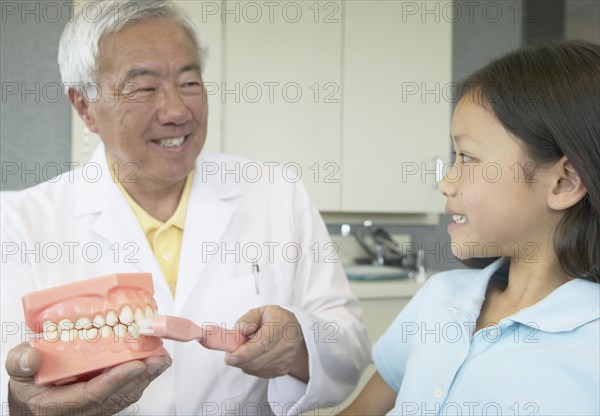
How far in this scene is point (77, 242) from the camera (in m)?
1.27

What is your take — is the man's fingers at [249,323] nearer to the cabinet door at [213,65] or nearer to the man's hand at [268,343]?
the man's hand at [268,343]

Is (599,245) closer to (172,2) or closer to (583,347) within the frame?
(583,347)

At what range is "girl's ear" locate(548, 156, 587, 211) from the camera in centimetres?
94

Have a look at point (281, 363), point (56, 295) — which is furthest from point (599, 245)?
point (56, 295)

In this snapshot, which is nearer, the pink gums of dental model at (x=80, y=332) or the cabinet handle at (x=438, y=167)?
the pink gums of dental model at (x=80, y=332)

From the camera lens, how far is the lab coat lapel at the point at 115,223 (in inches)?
49.1

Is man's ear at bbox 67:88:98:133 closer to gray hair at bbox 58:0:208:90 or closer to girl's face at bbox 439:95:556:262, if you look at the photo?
gray hair at bbox 58:0:208:90

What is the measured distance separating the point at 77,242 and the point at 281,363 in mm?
498

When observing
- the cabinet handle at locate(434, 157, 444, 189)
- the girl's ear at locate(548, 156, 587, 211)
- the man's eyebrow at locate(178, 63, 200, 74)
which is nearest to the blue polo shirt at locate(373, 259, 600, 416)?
the girl's ear at locate(548, 156, 587, 211)

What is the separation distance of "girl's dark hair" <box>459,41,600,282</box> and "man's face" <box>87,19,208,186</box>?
59 cm

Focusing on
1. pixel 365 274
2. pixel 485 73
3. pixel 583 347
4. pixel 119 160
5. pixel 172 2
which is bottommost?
pixel 365 274

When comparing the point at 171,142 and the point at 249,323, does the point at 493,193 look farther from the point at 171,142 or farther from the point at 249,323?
the point at 171,142

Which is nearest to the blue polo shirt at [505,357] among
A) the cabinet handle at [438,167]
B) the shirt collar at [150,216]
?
the shirt collar at [150,216]

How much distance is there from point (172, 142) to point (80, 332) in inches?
19.7
